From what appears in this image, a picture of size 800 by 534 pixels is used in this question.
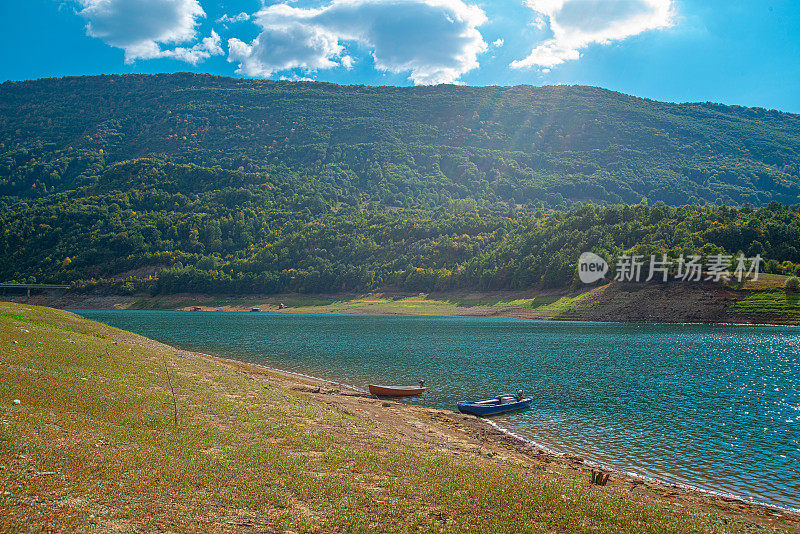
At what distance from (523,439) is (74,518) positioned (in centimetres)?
1746

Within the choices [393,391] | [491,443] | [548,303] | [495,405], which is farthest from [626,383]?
[548,303]

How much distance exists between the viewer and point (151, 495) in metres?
9.12

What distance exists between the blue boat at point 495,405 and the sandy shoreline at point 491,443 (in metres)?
0.71

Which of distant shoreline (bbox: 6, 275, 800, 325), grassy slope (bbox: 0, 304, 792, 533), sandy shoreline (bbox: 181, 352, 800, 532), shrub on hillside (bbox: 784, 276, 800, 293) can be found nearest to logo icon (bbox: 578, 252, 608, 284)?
distant shoreline (bbox: 6, 275, 800, 325)

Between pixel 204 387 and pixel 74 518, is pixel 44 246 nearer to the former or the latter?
pixel 204 387

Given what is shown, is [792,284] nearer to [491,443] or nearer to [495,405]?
[495,405]

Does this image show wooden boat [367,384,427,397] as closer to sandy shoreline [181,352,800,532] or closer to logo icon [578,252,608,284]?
sandy shoreline [181,352,800,532]

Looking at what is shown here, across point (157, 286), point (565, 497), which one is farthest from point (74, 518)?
point (157, 286)

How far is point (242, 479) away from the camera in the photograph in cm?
1077

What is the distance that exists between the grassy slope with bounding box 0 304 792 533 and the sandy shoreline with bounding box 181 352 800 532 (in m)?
1.88

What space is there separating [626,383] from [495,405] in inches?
534

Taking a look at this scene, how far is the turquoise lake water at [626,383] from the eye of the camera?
17828mm

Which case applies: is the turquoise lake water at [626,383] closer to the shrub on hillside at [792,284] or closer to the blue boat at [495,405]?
the blue boat at [495,405]

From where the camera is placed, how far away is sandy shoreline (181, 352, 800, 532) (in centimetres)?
1332
